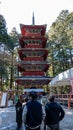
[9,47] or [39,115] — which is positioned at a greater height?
[9,47]

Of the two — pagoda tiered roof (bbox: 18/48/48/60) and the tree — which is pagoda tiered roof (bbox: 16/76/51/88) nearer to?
pagoda tiered roof (bbox: 18/48/48/60)

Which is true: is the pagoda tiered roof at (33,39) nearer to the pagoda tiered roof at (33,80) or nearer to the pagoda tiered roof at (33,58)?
the pagoda tiered roof at (33,58)

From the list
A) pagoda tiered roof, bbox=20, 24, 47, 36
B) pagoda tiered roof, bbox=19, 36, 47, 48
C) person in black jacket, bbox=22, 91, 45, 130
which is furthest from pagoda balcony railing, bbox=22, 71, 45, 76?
person in black jacket, bbox=22, 91, 45, 130

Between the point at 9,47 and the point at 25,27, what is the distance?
4427mm

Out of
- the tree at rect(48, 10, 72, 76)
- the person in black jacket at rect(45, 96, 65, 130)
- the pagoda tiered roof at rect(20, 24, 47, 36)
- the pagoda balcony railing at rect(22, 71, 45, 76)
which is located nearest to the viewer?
the person in black jacket at rect(45, 96, 65, 130)

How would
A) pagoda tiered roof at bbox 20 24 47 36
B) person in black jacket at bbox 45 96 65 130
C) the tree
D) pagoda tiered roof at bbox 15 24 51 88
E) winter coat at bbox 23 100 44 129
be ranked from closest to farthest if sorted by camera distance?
winter coat at bbox 23 100 44 129, person in black jacket at bbox 45 96 65 130, pagoda tiered roof at bbox 15 24 51 88, pagoda tiered roof at bbox 20 24 47 36, the tree

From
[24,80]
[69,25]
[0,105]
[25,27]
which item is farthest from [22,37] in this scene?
[0,105]

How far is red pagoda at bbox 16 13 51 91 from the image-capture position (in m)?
50.0

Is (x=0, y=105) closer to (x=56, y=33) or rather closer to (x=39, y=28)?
(x=39, y=28)

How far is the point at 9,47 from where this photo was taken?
2083 inches

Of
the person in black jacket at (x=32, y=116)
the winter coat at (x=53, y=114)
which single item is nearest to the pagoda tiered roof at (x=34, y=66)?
the winter coat at (x=53, y=114)

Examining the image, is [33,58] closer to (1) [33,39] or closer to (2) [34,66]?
(2) [34,66]

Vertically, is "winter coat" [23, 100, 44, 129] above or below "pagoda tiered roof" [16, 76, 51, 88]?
below

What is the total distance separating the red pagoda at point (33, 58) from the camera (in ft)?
164
